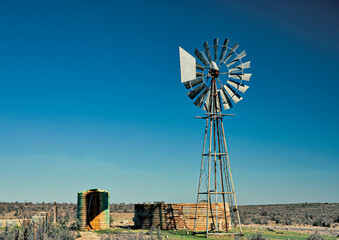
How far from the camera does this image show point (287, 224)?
4041 cm

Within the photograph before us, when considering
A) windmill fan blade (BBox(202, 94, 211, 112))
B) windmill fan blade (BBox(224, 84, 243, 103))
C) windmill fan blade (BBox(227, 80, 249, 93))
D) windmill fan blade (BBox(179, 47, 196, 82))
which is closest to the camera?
windmill fan blade (BBox(179, 47, 196, 82))

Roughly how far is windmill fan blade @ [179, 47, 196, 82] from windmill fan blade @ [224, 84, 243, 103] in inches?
100

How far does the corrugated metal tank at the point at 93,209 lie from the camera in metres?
25.4

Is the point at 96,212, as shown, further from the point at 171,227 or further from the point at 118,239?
the point at 118,239

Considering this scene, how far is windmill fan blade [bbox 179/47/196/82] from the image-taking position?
23.8 metres

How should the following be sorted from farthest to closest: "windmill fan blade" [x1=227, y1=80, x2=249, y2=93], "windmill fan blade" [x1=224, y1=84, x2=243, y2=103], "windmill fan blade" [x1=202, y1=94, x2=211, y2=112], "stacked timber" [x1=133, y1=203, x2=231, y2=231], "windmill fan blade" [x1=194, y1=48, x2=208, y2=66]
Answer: "stacked timber" [x1=133, y1=203, x2=231, y2=231], "windmill fan blade" [x1=227, y1=80, x2=249, y2=93], "windmill fan blade" [x1=224, y1=84, x2=243, y2=103], "windmill fan blade" [x1=194, y1=48, x2=208, y2=66], "windmill fan blade" [x1=202, y1=94, x2=211, y2=112]

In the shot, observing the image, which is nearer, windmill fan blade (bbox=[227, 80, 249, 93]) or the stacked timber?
windmill fan blade (bbox=[227, 80, 249, 93])

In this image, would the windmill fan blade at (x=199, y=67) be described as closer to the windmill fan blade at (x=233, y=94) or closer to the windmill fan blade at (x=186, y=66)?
the windmill fan blade at (x=186, y=66)

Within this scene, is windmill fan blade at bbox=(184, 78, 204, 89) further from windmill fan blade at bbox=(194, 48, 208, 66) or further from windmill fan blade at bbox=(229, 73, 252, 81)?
windmill fan blade at bbox=(229, 73, 252, 81)

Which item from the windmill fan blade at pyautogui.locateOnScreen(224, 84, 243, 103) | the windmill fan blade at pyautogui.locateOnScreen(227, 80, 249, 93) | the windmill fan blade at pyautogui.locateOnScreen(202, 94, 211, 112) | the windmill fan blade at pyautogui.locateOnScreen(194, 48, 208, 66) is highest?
the windmill fan blade at pyautogui.locateOnScreen(194, 48, 208, 66)

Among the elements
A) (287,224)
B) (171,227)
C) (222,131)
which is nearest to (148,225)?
(171,227)

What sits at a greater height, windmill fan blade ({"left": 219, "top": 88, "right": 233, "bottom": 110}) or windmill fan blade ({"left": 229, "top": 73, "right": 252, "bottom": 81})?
windmill fan blade ({"left": 229, "top": 73, "right": 252, "bottom": 81})

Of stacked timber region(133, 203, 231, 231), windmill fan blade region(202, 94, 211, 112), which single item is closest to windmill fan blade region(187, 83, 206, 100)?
windmill fan blade region(202, 94, 211, 112)

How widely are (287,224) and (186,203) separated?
62.0ft
